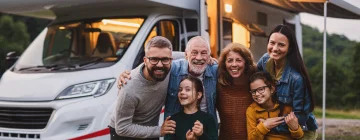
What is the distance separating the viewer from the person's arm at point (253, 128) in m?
3.60

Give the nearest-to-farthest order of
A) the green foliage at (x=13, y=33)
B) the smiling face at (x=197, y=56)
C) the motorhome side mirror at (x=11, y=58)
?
the smiling face at (x=197, y=56)
the motorhome side mirror at (x=11, y=58)
the green foliage at (x=13, y=33)

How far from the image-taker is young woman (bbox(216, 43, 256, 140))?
3.74 m

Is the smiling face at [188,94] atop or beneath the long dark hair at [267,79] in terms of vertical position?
beneath

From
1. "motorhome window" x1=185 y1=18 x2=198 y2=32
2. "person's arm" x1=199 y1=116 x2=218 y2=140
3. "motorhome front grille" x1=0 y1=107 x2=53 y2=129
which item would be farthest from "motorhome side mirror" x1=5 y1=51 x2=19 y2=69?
"person's arm" x1=199 y1=116 x2=218 y2=140

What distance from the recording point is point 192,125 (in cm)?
362

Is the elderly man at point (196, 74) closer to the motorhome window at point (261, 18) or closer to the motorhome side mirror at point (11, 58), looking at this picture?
the motorhome window at point (261, 18)

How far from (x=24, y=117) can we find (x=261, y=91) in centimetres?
288

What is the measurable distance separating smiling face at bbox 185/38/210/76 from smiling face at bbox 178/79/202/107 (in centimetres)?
14

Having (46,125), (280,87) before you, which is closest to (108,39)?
(46,125)

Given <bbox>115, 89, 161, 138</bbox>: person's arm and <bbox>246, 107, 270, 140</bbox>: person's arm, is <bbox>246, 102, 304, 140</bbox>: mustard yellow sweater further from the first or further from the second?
<bbox>115, 89, 161, 138</bbox>: person's arm

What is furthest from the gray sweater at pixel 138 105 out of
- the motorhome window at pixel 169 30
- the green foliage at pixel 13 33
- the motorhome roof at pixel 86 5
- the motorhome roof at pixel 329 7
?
the green foliage at pixel 13 33

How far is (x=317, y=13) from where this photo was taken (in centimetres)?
723

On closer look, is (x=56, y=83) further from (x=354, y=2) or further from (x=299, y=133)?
(x=354, y=2)

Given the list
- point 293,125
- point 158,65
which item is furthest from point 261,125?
point 158,65
